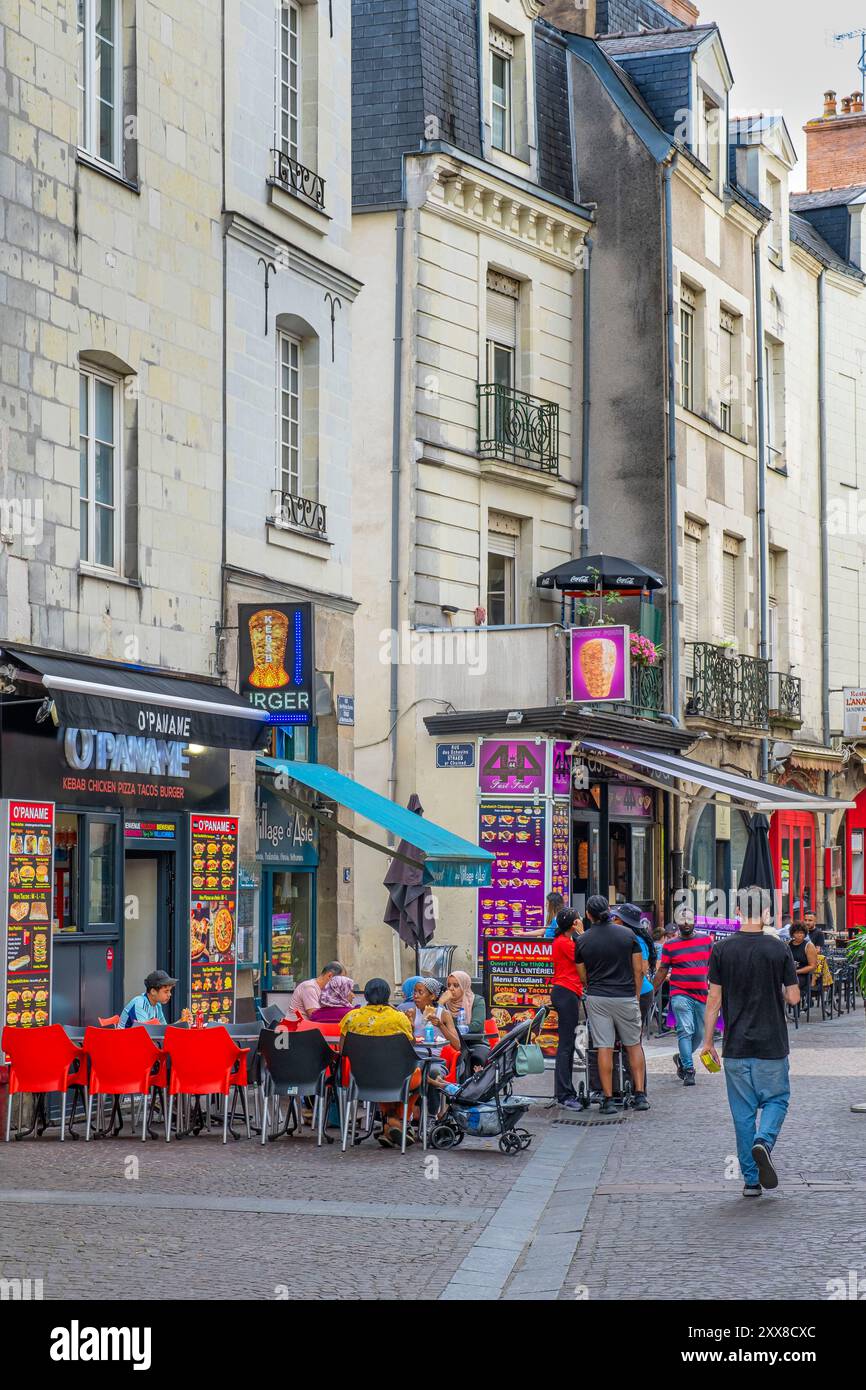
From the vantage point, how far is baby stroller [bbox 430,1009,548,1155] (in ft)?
43.5

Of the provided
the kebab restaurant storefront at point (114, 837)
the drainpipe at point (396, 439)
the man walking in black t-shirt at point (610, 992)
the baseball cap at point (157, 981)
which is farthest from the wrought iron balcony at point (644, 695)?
the baseball cap at point (157, 981)

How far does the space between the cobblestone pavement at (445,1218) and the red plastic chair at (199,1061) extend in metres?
0.37

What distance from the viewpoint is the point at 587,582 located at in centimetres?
2531

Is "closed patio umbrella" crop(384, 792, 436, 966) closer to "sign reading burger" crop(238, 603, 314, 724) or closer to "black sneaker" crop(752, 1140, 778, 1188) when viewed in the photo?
"sign reading burger" crop(238, 603, 314, 724)

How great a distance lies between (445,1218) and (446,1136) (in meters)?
3.15

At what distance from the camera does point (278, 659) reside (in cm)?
1762

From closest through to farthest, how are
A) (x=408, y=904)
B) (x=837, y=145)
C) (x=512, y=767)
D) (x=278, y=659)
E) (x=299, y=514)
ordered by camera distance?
(x=278, y=659)
(x=299, y=514)
(x=408, y=904)
(x=512, y=767)
(x=837, y=145)

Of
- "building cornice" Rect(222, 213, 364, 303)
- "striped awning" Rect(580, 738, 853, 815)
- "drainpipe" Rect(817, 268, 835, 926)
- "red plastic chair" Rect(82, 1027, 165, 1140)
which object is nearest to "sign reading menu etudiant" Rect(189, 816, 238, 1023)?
"red plastic chair" Rect(82, 1027, 165, 1140)

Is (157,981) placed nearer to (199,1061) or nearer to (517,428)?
(199,1061)

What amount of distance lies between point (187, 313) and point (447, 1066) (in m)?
7.18

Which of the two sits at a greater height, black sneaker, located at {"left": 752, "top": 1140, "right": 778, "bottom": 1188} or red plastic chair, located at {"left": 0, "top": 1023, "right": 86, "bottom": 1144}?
red plastic chair, located at {"left": 0, "top": 1023, "right": 86, "bottom": 1144}

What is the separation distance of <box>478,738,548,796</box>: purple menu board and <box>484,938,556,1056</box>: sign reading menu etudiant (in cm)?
563

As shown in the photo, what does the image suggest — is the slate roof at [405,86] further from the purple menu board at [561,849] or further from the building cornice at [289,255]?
the purple menu board at [561,849]

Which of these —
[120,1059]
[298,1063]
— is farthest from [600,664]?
[120,1059]
